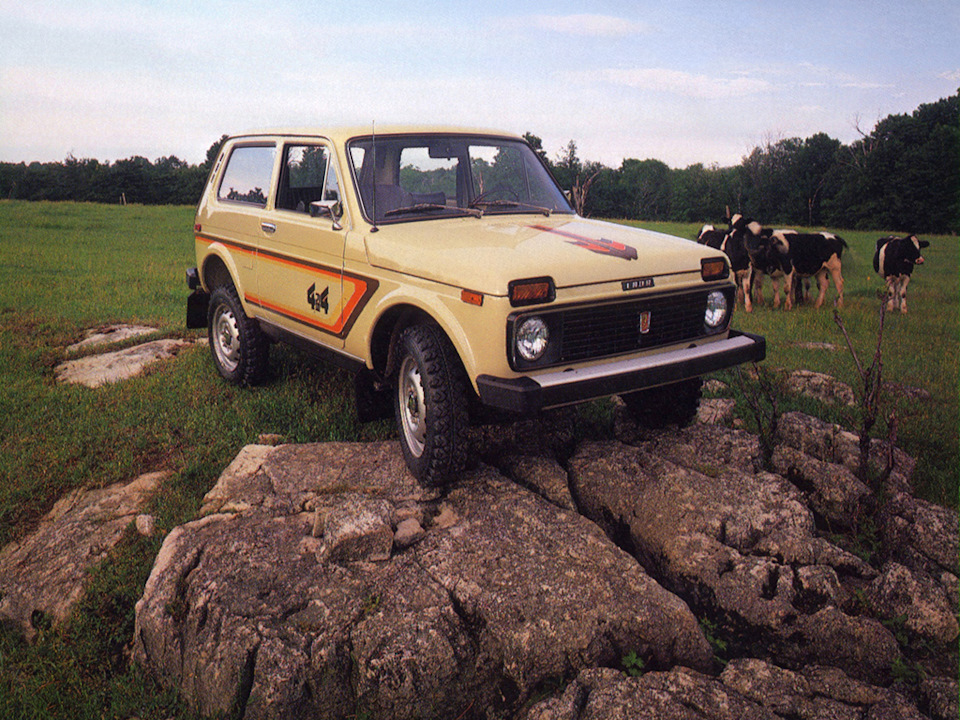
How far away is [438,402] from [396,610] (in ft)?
3.98

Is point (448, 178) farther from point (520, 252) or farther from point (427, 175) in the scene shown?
point (520, 252)

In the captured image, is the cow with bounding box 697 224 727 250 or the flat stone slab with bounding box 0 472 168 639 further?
the cow with bounding box 697 224 727 250

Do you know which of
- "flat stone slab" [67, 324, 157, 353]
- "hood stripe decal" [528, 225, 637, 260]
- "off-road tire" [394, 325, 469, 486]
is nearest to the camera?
"off-road tire" [394, 325, 469, 486]

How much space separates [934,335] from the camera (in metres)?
10.7

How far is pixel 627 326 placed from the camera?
4.41 metres

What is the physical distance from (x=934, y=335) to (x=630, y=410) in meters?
7.33

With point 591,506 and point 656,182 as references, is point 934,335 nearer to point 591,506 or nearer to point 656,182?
point 591,506

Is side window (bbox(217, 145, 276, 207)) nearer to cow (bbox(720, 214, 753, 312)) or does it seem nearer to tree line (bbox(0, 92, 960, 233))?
cow (bbox(720, 214, 753, 312))

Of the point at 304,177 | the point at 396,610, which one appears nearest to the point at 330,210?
the point at 304,177

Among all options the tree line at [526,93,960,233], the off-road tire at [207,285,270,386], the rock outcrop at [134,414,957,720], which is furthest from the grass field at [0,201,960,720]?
the tree line at [526,93,960,233]

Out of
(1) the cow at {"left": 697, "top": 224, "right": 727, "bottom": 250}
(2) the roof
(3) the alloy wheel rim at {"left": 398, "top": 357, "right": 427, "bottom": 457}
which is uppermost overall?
(2) the roof

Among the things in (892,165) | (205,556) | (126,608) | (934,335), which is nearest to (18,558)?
(126,608)

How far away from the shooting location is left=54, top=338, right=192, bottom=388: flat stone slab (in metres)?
7.44

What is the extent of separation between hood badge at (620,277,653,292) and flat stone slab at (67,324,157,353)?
7056 mm
